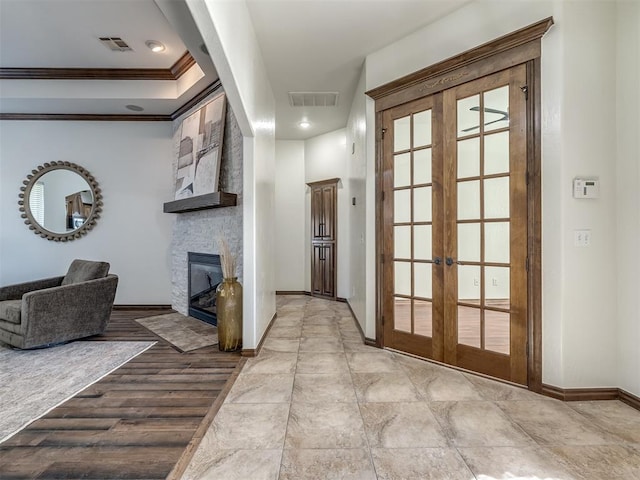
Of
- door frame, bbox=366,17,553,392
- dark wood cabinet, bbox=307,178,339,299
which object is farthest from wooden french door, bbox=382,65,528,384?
dark wood cabinet, bbox=307,178,339,299

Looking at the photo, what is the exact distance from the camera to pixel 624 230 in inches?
87.4

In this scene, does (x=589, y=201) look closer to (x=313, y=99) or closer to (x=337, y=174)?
(x=313, y=99)

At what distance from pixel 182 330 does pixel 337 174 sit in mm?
3655

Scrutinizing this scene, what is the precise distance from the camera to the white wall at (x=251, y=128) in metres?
1.97

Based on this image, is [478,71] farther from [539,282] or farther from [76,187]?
[76,187]

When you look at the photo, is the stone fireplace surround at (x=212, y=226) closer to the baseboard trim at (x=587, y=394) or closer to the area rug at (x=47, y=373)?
the area rug at (x=47, y=373)

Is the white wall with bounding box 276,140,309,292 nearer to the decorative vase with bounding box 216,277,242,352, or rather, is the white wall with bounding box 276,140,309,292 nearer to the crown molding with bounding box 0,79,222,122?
the crown molding with bounding box 0,79,222,122

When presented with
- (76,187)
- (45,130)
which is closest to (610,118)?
(76,187)

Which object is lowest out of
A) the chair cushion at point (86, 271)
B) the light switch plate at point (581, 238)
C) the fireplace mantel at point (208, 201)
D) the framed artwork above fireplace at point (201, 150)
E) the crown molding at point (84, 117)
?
the chair cushion at point (86, 271)

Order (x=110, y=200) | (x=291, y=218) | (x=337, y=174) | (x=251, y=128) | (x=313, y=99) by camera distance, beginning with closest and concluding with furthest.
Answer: (x=251, y=128) < (x=313, y=99) < (x=110, y=200) < (x=337, y=174) < (x=291, y=218)

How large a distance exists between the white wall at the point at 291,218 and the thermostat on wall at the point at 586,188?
4.62m

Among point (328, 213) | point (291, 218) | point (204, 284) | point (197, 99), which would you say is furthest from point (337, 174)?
point (204, 284)

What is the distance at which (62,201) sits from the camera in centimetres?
495

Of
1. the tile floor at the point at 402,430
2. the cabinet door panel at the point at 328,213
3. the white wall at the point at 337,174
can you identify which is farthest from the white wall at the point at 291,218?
the tile floor at the point at 402,430
